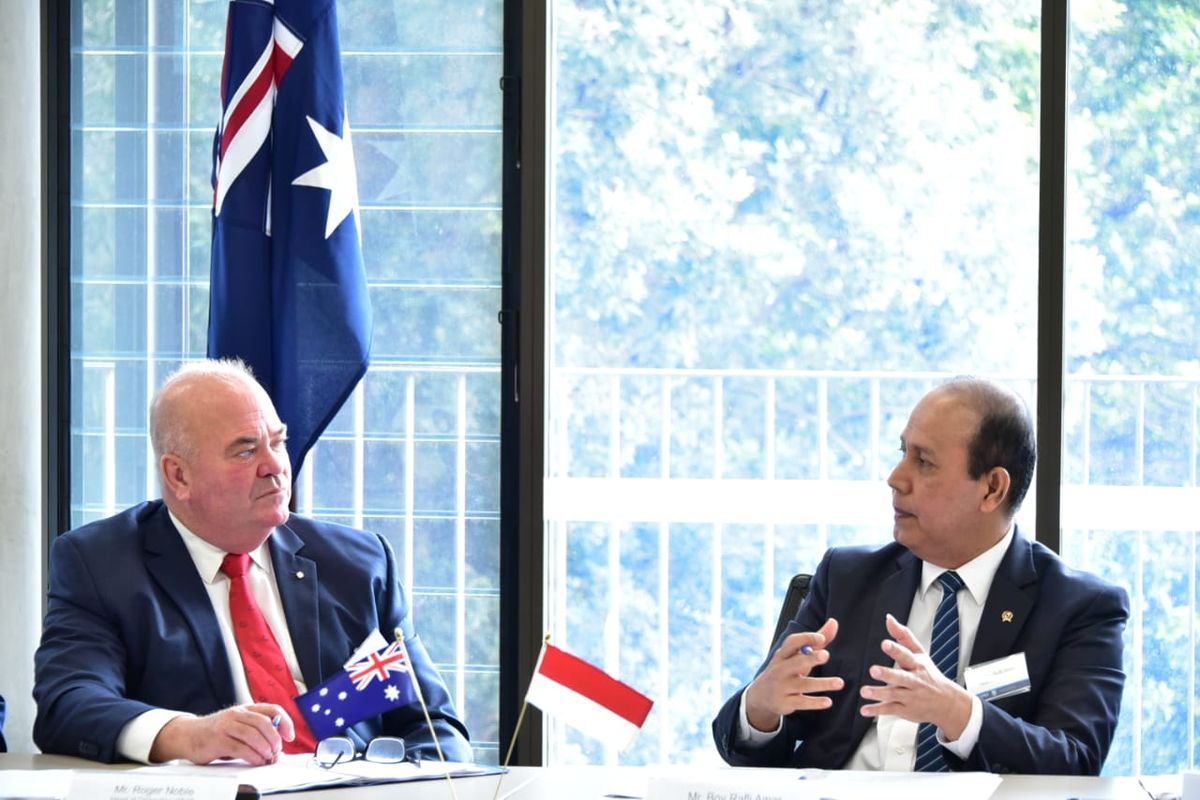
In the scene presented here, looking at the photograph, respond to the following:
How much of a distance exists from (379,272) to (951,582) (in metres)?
1.61

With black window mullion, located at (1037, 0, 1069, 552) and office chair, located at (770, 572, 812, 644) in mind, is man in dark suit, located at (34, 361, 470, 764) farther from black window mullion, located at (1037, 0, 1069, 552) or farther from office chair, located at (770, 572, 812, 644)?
black window mullion, located at (1037, 0, 1069, 552)

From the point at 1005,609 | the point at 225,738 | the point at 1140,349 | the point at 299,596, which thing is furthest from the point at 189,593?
the point at 1140,349

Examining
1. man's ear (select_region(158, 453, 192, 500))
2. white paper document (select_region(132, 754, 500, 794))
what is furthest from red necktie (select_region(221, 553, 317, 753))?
white paper document (select_region(132, 754, 500, 794))

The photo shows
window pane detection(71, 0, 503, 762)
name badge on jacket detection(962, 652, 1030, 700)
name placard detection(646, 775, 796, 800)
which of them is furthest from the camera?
window pane detection(71, 0, 503, 762)

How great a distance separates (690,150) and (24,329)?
8.61ft

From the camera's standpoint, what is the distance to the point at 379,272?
3363 millimetres

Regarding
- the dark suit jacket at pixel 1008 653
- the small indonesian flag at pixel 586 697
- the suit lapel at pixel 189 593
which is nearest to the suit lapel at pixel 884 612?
the dark suit jacket at pixel 1008 653

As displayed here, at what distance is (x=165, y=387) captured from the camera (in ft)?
8.09

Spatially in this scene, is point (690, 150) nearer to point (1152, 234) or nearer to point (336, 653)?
point (1152, 234)

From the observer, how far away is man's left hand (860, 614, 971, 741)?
6.52ft

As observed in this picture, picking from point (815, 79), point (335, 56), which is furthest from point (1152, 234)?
point (335, 56)

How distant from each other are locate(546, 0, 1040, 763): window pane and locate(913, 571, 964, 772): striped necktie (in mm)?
2740

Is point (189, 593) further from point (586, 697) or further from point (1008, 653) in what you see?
point (1008, 653)

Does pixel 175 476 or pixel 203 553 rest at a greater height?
pixel 175 476
